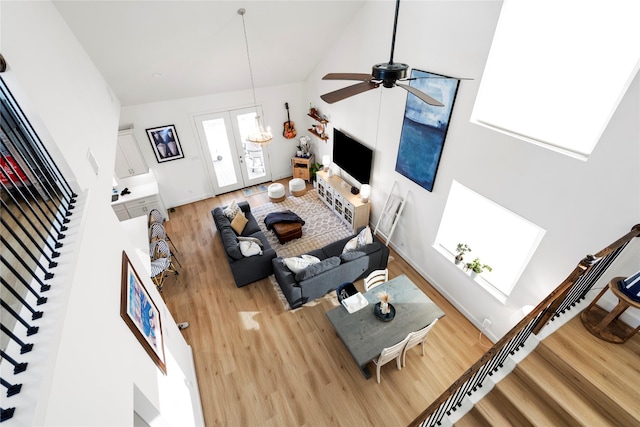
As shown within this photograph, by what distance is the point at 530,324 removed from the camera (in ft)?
8.29

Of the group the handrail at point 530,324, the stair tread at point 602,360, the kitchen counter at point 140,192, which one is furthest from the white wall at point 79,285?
the kitchen counter at point 140,192

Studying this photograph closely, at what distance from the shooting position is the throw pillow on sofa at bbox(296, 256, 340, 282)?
445cm

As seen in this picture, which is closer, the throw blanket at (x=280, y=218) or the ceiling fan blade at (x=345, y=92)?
the ceiling fan blade at (x=345, y=92)

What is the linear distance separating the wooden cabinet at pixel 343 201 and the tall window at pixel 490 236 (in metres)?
1.81

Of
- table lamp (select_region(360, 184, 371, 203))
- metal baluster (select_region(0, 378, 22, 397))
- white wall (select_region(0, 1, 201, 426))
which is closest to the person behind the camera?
metal baluster (select_region(0, 378, 22, 397))

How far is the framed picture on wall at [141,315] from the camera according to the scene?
7.18 ft

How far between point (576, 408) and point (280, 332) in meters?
3.37

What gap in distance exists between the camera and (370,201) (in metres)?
6.20

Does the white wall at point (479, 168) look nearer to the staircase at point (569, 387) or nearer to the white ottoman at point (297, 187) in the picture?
the staircase at point (569, 387)

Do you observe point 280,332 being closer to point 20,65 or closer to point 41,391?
point 41,391

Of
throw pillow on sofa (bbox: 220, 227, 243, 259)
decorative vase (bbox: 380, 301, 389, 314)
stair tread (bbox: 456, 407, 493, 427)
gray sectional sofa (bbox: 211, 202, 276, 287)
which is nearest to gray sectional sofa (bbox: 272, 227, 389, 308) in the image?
gray sectional sofa (bbox: 211, 202, 276, 287)

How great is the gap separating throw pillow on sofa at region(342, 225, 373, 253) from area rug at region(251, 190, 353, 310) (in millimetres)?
866

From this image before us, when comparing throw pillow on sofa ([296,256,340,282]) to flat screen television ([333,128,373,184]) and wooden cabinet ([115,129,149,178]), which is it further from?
wooden cabinet ([115,129,149,178])

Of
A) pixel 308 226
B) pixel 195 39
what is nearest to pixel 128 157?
pixel 195 39
